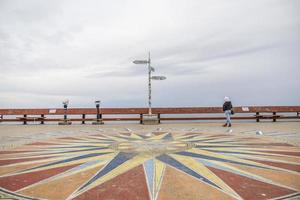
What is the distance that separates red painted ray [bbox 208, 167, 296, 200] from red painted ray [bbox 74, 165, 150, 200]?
1.35 m

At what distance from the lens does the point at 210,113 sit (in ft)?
56.2

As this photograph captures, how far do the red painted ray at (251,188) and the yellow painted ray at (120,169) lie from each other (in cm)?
174

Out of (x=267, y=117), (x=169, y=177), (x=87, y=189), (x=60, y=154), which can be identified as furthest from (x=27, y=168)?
(x=267, y=117)

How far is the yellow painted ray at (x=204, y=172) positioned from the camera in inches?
148

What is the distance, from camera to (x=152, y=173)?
4.63 metres

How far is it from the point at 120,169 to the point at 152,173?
664mm

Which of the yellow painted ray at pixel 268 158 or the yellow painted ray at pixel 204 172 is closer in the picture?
the yellow painted ray at pixel 204 172

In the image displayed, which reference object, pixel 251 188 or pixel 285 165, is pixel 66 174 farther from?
pixel 285 165

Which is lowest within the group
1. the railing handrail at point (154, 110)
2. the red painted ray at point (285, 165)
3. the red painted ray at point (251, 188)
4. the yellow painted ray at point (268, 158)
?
the red painted ray at point (251, 188)

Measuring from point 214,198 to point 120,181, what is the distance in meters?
1.53

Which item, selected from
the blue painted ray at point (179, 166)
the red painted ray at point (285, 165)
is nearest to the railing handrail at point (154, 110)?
the blue painted ray at point (179, 166)

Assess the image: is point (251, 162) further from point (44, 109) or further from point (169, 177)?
point (44, 109)

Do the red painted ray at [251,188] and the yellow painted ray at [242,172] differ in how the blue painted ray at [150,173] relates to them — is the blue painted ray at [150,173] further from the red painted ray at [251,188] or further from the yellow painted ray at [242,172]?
the yellow painted ray at [242,172]

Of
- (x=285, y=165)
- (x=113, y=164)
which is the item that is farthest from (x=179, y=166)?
(x=285, y=165)
